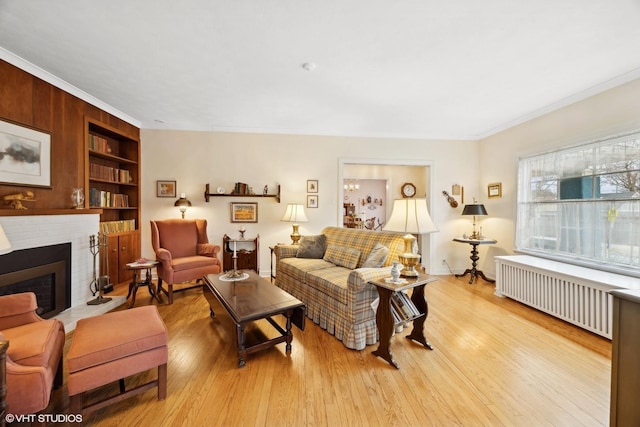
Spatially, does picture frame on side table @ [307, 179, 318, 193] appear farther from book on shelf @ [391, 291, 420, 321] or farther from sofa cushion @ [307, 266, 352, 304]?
book on shelf @ [391, 291, 420, 321]

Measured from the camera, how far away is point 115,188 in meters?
4.16

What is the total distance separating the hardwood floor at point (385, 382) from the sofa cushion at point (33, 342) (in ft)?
1.50

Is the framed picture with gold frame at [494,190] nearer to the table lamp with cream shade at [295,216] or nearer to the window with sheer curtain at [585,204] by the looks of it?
the window with sheer curtain at [585,204]

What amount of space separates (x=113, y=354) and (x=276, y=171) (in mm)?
3436

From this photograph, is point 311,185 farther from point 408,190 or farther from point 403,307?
point 408,190

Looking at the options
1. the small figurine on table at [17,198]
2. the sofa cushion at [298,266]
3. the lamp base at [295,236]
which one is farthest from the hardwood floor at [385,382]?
the lamp base at [295,236]

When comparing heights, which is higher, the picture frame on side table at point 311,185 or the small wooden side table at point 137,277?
the picture frame on side table at point 311,185

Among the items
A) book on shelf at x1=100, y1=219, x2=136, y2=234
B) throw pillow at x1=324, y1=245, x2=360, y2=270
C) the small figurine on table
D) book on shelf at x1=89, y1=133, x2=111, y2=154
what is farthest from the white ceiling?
throw pillow at x1=324, y1=245, x2=360, y2=270

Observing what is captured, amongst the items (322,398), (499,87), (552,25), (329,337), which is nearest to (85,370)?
(322,398)

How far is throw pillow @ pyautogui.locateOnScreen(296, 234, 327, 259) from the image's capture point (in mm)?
3467

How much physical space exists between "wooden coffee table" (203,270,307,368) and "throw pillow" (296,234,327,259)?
911 millimetres

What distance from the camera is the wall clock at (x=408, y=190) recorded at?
6926 mm

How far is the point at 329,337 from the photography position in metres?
2.47

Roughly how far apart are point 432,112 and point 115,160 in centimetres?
470
